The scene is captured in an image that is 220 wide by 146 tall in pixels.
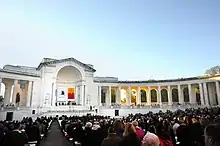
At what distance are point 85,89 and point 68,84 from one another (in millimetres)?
4823

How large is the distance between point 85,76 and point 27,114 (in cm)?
1536

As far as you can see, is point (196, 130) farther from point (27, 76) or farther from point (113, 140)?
point (27, 76)

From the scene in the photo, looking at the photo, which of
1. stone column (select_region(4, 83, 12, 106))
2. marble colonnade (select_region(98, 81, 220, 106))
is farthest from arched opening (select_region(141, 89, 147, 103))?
stone column (select_region(4, 83, 12, 106))

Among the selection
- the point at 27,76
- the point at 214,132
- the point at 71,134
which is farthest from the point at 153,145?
the point at 27,76

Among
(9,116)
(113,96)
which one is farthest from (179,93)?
(9,116)

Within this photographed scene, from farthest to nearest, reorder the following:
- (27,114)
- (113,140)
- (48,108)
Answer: (48,108), (27,114), (113,140)

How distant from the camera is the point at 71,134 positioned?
11.2m

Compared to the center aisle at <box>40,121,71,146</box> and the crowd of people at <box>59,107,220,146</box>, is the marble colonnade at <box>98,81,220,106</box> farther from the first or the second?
the crowd of people at <box>59,107,220,146</box>

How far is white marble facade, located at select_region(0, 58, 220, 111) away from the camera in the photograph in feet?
126

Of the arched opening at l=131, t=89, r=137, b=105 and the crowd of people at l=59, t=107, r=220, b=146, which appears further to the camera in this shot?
the arched opening at l=131, t=89, r=137, b=105

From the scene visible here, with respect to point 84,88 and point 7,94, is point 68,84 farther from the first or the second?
point 7,94

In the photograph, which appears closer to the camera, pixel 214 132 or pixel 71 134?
pixel 214 132

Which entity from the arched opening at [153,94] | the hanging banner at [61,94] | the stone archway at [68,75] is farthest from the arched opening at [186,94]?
the hanging banner at [61,94]

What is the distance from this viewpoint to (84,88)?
1684 inches
